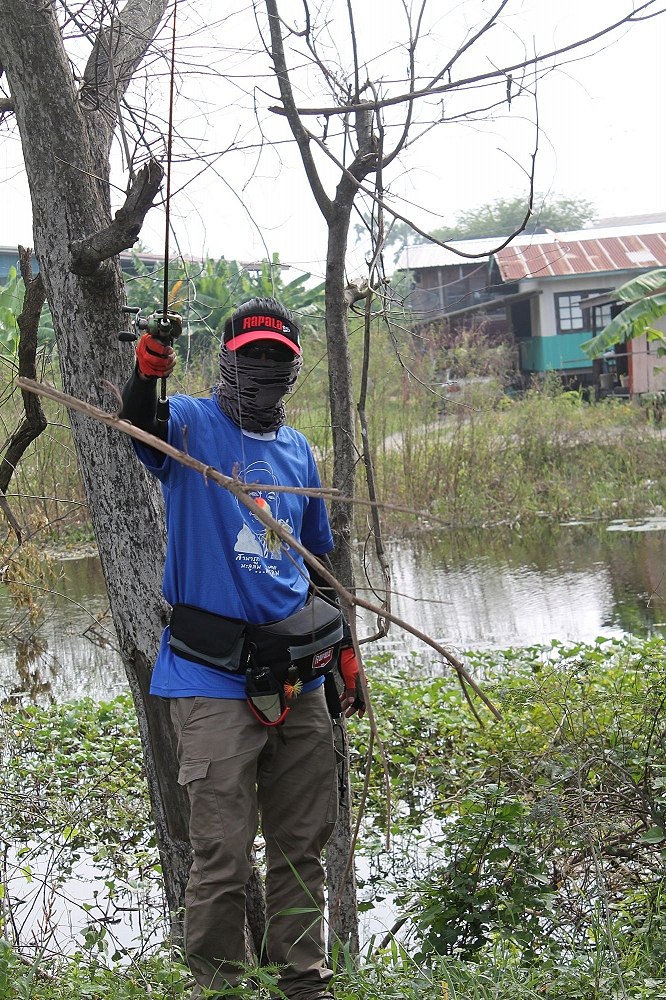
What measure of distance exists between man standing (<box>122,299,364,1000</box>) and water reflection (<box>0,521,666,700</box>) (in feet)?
11.9

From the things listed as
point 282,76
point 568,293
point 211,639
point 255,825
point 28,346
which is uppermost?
point 568,293

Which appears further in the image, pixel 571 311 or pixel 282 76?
pixel 571 311

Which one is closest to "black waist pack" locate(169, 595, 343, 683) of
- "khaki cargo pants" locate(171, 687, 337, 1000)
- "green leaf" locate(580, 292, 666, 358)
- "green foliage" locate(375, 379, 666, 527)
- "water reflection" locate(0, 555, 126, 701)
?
"khaki cargo pants" locate(171, 687, 337, 1000)

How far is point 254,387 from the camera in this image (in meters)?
2.84

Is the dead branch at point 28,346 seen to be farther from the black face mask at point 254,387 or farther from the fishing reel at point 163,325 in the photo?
the fishing reel at point 163,325

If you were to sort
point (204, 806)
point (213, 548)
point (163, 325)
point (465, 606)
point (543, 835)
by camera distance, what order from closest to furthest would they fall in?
1. point (163, 325)
2. point (204, 806)
3. point (213, 548)
4. point (543, 835)
5. point (465, 606)

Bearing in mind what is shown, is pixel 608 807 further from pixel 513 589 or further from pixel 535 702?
pixel 513 589

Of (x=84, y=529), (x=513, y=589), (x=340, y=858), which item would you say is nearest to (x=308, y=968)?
(x=340, y=858)

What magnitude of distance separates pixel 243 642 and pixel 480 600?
754cm

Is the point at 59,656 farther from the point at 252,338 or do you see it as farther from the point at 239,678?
the point at 252,338

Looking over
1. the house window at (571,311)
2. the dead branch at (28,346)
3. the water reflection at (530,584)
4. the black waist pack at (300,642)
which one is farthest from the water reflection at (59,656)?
the house window at (571,311)

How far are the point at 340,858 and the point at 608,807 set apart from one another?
3.47 ft

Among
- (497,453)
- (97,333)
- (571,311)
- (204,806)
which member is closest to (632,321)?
(497,453)

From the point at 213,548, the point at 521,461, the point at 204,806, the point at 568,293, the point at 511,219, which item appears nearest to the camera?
the point at 204,806
